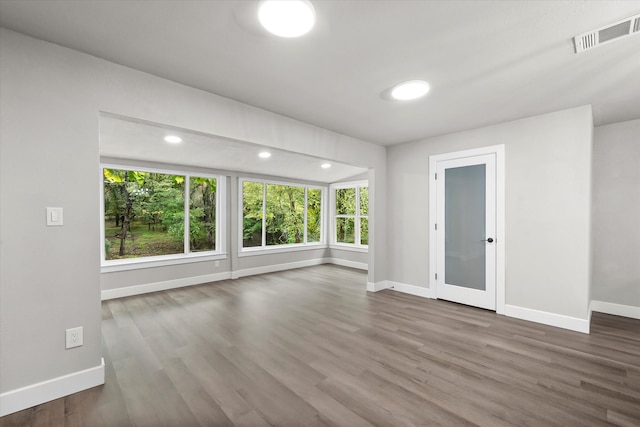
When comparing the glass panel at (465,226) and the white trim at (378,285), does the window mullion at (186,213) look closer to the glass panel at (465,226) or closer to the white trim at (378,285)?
the white trim at (378,285)

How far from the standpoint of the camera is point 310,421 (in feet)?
5.84

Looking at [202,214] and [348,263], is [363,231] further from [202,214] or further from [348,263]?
[202,214]

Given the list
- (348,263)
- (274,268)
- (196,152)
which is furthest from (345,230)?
(196,152)

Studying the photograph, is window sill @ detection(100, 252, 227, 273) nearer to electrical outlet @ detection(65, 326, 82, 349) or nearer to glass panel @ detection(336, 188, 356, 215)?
electrical outlet @ detection(65, 326, 82, 349)

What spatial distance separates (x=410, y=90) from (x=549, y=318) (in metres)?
3.14

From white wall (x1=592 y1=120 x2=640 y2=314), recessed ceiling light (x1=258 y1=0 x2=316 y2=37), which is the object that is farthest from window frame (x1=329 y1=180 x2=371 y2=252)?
recessed ceiling light (x1=258 y1=0 x2=316 y2=37)

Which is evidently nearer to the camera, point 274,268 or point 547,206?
point 547,206

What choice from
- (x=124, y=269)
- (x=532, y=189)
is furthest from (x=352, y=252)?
(x=124, y=269)

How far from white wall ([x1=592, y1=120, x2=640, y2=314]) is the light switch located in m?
6.07

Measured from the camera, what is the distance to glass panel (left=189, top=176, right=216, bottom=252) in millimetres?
5656

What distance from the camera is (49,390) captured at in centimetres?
198

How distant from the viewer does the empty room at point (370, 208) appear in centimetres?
185

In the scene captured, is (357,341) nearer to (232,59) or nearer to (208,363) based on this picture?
(208,363)

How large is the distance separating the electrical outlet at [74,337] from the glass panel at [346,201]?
616 cm
